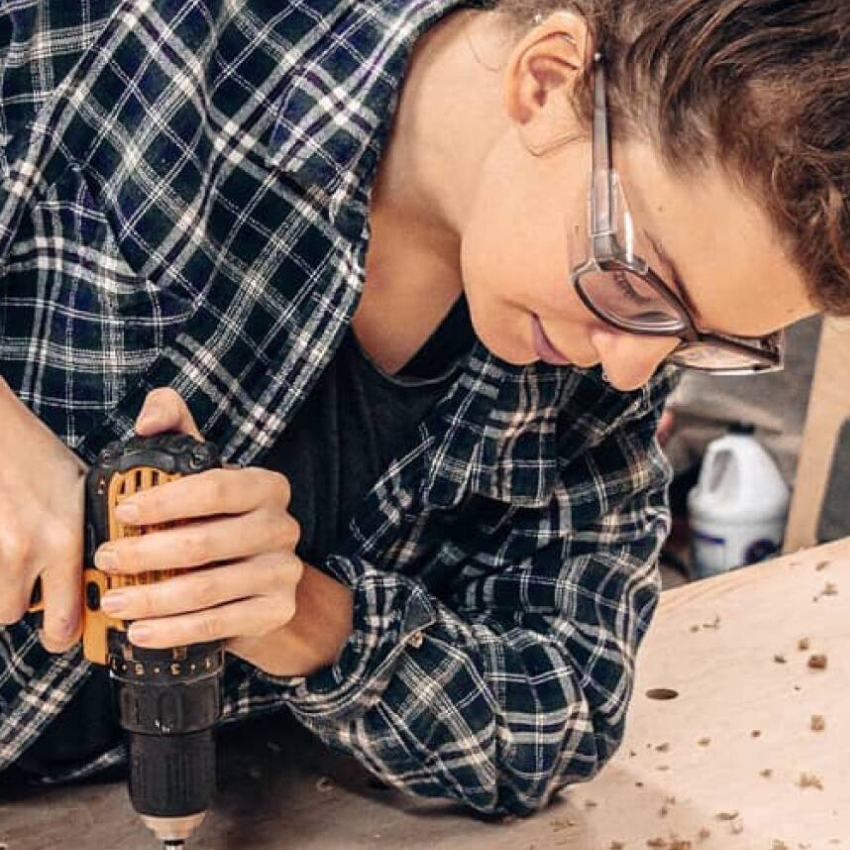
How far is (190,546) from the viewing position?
3.35 feet

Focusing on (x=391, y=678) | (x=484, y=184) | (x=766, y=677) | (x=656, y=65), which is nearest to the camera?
(x=656, y=65)

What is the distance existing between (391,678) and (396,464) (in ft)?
0.55

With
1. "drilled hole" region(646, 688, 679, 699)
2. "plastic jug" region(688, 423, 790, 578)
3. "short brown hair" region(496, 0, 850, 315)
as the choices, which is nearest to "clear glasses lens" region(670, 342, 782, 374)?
"short brown hair" region(496, 0, 850, 315)

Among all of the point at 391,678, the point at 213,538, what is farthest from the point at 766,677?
the point at 213,538

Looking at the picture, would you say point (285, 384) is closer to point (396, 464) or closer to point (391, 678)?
point (396, 464)

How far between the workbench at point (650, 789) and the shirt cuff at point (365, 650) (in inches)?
3.8

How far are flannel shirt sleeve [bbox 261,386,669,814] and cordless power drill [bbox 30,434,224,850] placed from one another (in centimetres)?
17

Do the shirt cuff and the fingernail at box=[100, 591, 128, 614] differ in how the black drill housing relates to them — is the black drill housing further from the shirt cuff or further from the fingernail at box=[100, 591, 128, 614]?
the shirt cuff

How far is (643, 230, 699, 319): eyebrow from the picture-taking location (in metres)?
1.05

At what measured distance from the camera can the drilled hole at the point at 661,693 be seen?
148cm

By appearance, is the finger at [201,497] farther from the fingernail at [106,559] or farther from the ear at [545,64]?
the ear at [545,64]

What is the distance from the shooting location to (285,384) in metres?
1.22

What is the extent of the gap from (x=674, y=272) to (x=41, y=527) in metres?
0.43

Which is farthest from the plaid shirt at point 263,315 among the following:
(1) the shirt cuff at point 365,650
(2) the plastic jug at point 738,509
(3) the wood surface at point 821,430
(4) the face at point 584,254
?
(2) the plastic jug at point 738,509
